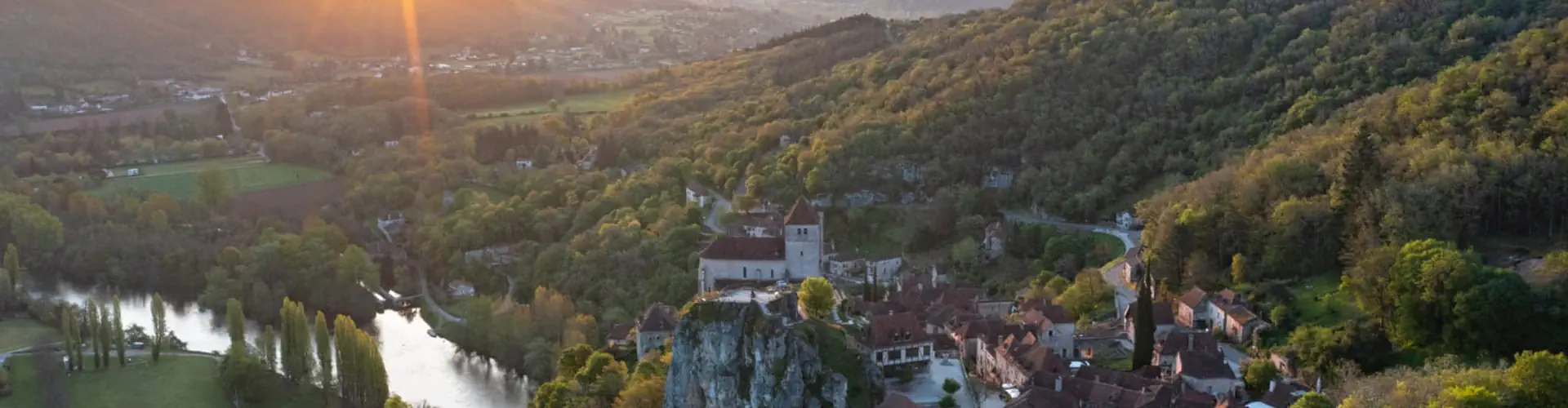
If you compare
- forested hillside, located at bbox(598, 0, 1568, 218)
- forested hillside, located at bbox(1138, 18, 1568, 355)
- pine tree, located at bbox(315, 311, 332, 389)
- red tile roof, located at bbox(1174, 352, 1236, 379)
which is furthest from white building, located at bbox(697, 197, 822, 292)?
red tile roof, located at bbox(1174, 352, 1236, 379)

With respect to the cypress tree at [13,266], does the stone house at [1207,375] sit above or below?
above

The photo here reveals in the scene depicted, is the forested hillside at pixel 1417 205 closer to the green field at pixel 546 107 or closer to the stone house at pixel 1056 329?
the stone house at pixel 1056 329

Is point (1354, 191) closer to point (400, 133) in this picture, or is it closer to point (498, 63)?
point (400, 133)

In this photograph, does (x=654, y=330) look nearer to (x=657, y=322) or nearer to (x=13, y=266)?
(x=657, y=322)

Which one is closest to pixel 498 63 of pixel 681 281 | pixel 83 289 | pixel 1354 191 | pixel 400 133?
pixel 400 133

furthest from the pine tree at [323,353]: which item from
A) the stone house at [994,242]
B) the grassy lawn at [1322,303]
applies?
the grassy lawn at [1322,303]
